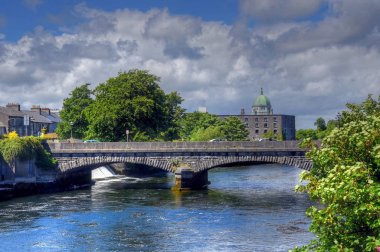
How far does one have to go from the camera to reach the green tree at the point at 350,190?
53.7 ft

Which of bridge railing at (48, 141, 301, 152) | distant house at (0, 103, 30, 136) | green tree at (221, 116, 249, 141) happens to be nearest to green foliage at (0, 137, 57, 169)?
bridge railing at (48, 141, 301, 152)

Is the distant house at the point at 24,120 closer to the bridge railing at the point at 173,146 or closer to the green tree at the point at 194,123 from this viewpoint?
the green tree at the point at 194,123

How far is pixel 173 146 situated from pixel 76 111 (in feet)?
160

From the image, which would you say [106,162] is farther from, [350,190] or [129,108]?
[350,190]

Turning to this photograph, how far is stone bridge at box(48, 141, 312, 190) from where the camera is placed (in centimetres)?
7188

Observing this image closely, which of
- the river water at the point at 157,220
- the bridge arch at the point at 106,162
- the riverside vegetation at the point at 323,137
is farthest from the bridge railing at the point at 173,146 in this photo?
the riverside vegetation at the point at 323,137

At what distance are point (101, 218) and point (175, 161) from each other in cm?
2612

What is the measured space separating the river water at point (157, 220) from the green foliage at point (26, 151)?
20.8 feet

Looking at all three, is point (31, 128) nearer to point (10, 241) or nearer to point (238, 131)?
point (238, 131)

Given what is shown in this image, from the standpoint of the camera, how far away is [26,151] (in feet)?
246

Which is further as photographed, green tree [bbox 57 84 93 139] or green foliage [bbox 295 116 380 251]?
green tree [bbox 57 84 93 139]

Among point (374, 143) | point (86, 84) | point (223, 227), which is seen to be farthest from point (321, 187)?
point (86, 84)

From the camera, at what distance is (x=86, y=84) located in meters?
124

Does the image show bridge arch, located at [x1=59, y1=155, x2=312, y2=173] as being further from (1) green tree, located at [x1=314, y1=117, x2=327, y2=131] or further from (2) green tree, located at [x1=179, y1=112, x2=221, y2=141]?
(1) green tree, located at [x1=314, y1=117, x2=327, y2=131]
